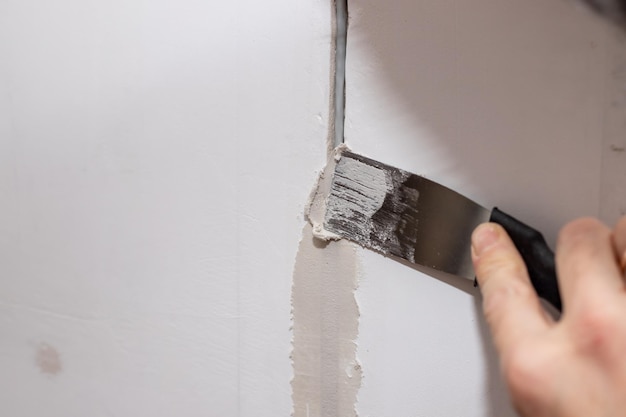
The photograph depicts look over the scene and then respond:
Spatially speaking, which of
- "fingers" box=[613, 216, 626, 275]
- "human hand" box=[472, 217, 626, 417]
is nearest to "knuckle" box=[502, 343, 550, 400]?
"human hand" box=[472, 217, 626, 417]

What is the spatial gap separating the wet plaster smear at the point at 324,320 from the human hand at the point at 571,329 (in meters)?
0.22

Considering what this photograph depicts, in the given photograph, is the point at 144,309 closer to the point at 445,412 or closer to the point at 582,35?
the point at 445,412

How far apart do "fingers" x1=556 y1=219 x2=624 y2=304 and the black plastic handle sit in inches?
1.0

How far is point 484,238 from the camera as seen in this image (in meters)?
0.63

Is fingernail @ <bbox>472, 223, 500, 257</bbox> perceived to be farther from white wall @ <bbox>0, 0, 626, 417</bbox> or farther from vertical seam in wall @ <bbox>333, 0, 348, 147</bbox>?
vertical seam in wall @ <bbox>333, 0, 348, 147</bbox>

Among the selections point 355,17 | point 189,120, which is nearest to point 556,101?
point 355,17

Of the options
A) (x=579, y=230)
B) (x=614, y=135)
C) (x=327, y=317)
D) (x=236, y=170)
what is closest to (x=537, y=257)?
(x=579, y=230)

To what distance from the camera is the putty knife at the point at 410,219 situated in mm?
625

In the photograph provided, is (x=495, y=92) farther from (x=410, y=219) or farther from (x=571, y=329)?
(x=571, y=329)

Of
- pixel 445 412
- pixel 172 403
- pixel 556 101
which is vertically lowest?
pixel 172 403

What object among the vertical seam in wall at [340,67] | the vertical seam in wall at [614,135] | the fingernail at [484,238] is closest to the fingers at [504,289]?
the fingernail at [484,238]

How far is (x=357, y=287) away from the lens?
29.8 inches

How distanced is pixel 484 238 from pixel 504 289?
0.07 metres

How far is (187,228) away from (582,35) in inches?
24.2
